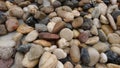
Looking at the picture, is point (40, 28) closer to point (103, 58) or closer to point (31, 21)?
point (31, 21)

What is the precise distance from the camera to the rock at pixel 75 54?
75 cm

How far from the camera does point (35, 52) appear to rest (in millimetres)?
730

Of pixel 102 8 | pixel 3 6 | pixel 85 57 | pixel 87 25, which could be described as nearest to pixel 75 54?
pixel 85 57

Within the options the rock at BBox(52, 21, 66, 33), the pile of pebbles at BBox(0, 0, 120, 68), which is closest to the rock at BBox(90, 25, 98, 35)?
the pile of pebbles at BBox(0, 0, 120, 68)

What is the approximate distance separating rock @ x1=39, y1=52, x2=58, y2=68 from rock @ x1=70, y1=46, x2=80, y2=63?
62 millimetres

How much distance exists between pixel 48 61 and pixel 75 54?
99 millimetres

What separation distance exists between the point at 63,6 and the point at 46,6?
7 centimetres

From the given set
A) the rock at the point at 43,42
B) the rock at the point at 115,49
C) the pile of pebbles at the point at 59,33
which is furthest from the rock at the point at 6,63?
the rock at the point at 115,49

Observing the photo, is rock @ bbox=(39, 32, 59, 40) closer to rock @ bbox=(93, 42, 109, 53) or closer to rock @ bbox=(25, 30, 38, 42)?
rock @ bbox=(25, 30, 38, 42)

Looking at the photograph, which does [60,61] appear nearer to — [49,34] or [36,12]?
[49,34]

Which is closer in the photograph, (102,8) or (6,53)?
(6,53)

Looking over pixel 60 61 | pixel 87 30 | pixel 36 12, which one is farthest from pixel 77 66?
pixel 36 12

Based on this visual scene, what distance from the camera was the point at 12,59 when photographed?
76 cm

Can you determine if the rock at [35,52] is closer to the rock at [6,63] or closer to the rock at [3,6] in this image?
the rock at [6,63]
